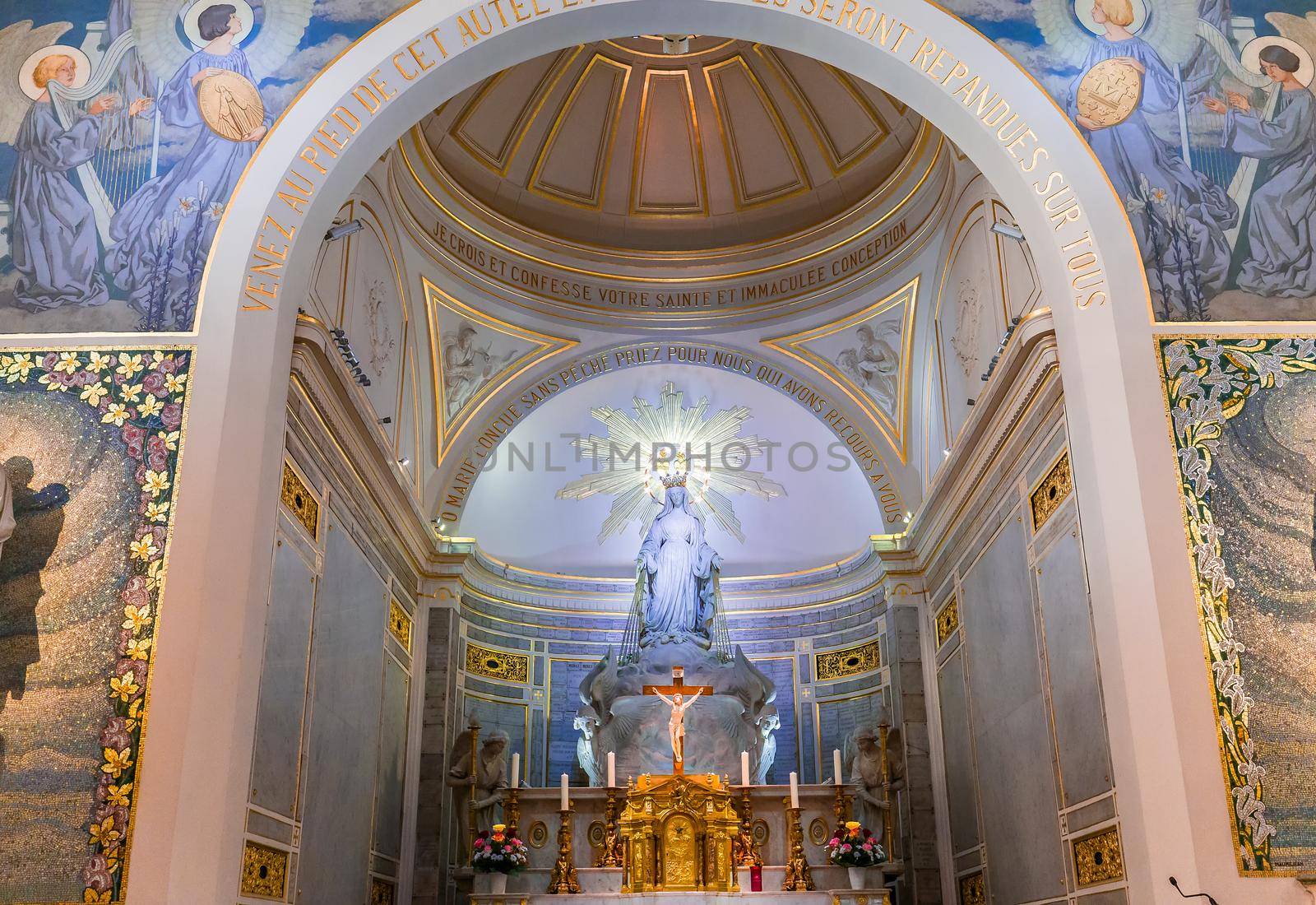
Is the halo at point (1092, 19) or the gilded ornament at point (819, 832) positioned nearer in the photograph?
the halo at point (1092, 19)

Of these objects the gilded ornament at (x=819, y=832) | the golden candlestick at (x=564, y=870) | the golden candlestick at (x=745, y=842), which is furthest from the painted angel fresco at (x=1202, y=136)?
the golden candlestick at (x=564, y=870)

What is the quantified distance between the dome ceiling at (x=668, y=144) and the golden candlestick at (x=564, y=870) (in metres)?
7.71

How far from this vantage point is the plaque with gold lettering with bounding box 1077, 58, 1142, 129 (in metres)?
8.50

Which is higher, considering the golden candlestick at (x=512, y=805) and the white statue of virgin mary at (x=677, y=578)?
the white statue of virgin mary at (x=677, y=578)

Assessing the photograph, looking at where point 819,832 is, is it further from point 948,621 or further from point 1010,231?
point 1010,231

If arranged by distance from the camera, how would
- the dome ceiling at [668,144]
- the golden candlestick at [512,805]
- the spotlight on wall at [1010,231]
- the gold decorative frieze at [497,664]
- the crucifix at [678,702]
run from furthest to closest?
the gold decorative frieze at [497,664] → the dome ceiling at [668,144] → the golden candlestick at [512,805] → the crucifix at [678,702] → the spotlight on wall at [1010,231]

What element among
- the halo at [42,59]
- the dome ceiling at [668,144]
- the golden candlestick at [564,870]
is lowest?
the golden candlestick at [564,870]

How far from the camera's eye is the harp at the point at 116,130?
26.9 ft

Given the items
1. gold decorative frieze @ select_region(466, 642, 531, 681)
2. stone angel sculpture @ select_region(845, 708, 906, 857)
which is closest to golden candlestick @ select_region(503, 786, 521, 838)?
gold decorative frieze @ select_region(466, 642, 531, 681)

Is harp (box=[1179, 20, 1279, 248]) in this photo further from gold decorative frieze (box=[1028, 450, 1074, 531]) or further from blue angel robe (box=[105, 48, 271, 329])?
blue angel robe (box=[105, 48, 271, 329])

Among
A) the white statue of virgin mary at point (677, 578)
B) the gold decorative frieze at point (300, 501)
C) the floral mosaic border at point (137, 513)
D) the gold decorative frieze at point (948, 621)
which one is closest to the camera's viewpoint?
the floral mosaic border at point (137, 513)

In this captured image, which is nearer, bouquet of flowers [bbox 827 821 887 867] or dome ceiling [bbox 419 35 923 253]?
bouquet of flowers [bbox 827 821 887 867]

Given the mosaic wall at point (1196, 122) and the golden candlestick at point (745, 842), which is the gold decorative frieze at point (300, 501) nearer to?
the golden candlestick at point (745, 842)

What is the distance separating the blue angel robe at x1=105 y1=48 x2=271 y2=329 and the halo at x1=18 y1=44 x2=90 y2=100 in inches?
22.5
